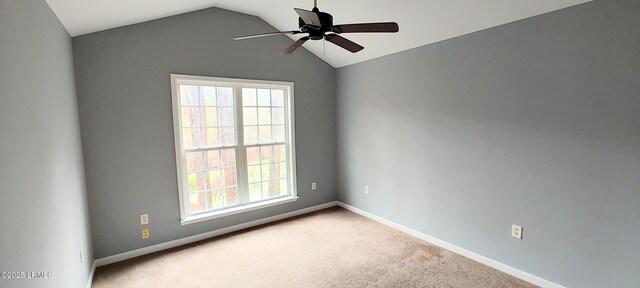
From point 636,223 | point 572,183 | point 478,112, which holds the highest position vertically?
point 478,112

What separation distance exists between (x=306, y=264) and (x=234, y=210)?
133 cm

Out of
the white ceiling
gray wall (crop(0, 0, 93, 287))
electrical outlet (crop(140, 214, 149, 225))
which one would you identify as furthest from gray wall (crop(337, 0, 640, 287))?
gray wall (crop(0, 0, 93, 287))

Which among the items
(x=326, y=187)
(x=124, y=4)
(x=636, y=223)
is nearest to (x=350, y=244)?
(x=326, y=187)

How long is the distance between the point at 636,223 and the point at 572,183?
41cm


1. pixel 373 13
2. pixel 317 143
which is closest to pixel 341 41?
pixel 373 13

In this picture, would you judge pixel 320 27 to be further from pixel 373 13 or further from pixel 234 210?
pixel 234 210

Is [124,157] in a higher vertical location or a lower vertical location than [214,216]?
higher

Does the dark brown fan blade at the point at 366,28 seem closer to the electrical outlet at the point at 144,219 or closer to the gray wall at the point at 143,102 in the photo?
the gray wall at the point at 143,102

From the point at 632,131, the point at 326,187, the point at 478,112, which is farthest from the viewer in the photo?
the point at 326,187

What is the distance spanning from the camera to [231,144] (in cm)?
371

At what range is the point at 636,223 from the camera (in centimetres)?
196

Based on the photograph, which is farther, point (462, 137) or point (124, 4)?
point (462, 137)

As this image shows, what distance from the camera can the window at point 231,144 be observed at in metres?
3.37

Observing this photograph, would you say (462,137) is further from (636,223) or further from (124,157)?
(124,157)
